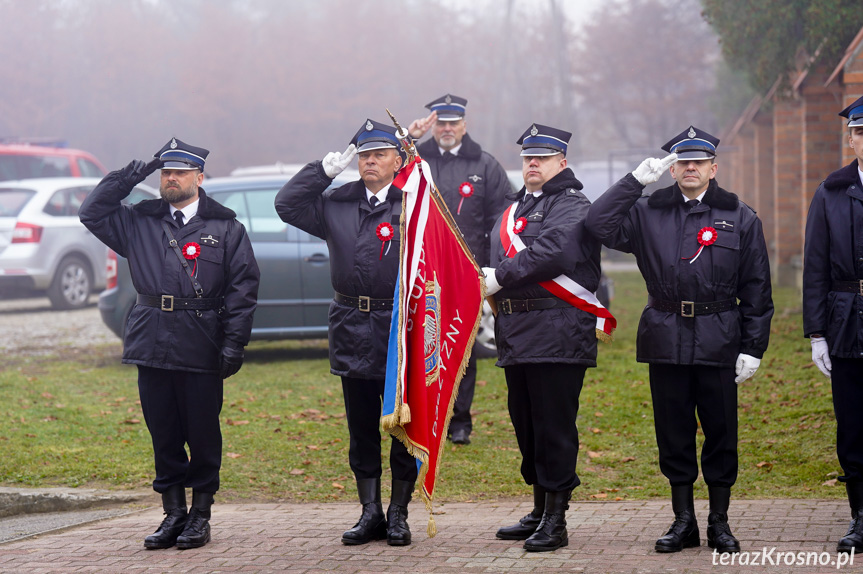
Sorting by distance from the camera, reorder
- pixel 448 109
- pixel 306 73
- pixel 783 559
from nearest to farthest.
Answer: pixel 783 559
pixel 448 109
pixel 306 73

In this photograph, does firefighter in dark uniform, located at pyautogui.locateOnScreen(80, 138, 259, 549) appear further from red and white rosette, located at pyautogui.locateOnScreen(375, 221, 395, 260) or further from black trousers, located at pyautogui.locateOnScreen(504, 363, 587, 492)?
black trousers, located at pyautogui.locateOnScreen(504, 363, 587, 492)

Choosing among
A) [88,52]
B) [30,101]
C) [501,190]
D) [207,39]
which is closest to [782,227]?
[501,190]

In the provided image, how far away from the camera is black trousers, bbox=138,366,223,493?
19.9ft

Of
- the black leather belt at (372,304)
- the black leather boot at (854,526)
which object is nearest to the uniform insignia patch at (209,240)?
the black leather belt at (372,304)

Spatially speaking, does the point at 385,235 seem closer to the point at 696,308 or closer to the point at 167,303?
the point at 167,303

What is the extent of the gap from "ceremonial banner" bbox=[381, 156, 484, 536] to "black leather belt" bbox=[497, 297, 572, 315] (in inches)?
5.5

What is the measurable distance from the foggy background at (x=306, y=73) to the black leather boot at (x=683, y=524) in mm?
27628

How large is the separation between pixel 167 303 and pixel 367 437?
4.22 feet

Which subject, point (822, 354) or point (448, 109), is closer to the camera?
point (822, 354)

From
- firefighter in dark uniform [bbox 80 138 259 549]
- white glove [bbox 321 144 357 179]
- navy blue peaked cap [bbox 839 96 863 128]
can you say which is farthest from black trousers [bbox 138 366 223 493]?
navy blue peaked cap [bbox 839 96 863 128]

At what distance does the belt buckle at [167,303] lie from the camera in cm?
600

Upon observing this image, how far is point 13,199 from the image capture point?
16.4 metres

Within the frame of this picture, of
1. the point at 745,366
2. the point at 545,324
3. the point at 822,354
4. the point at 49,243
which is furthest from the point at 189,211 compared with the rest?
the point at 49,243

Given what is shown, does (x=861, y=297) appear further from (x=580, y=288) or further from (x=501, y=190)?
(x=501, y=190)
